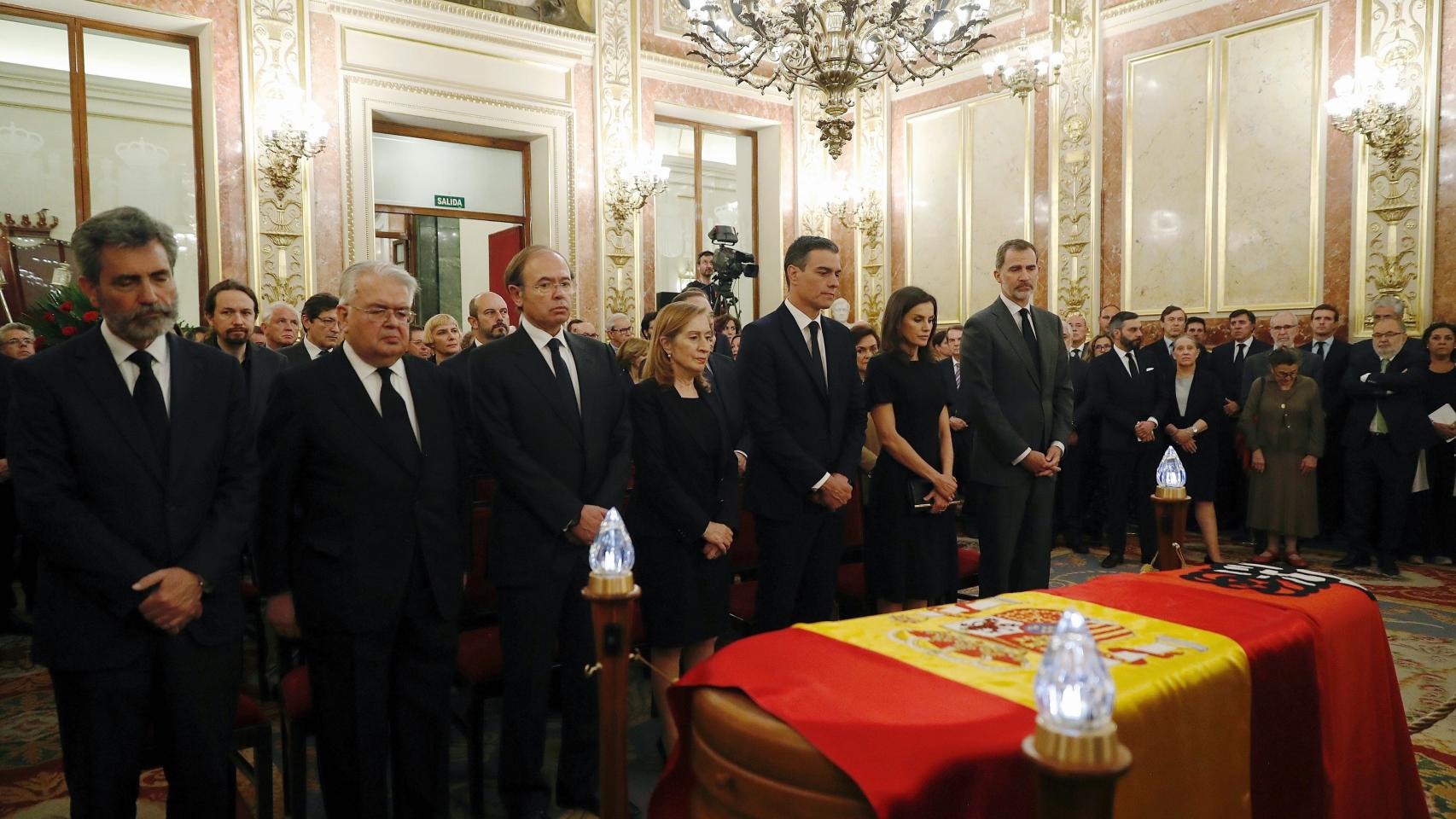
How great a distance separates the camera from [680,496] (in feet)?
8.98

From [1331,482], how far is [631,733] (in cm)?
561

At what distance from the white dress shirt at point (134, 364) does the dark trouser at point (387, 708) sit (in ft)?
2.06

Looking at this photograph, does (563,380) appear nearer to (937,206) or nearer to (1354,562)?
(1354,562)

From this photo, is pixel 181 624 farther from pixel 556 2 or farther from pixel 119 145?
pixel 556 2

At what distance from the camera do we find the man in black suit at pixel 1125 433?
237 inches

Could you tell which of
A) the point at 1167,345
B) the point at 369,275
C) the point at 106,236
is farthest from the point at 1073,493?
the point at 106,236

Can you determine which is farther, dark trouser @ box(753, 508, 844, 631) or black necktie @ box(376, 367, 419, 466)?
dark trouser @ box(753, 508, 844, 631)

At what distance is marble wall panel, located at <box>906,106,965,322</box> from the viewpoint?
9.78 meters

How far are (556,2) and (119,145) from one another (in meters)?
3.81

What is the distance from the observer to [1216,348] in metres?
7.22

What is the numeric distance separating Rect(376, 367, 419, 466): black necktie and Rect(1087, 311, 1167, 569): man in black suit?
4.85 m

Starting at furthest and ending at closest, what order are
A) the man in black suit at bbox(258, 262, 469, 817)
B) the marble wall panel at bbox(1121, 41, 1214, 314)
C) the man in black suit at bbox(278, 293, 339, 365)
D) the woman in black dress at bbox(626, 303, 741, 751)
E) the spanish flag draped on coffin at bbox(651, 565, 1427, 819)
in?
the marble wall panel at bbox(1121, 41, 1214, 314), the man in black suit at bbox(278, 293, 339, 365), the woman in black dress at bbox(626, 303, 741, 751), the man in black suit at bbox(258, 262, 469, 817), the spanish flag draped on coffin at bbox(651, 565, 1427, 819)

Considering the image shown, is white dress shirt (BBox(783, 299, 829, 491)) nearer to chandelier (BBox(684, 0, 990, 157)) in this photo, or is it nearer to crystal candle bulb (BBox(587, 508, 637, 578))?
crystal candle bulb (BBox(587, 508, 637, 578))

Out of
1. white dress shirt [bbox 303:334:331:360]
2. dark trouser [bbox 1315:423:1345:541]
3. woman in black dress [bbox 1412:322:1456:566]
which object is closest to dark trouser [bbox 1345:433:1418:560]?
woman in black dress [bbox 1412:322:1456:566]
